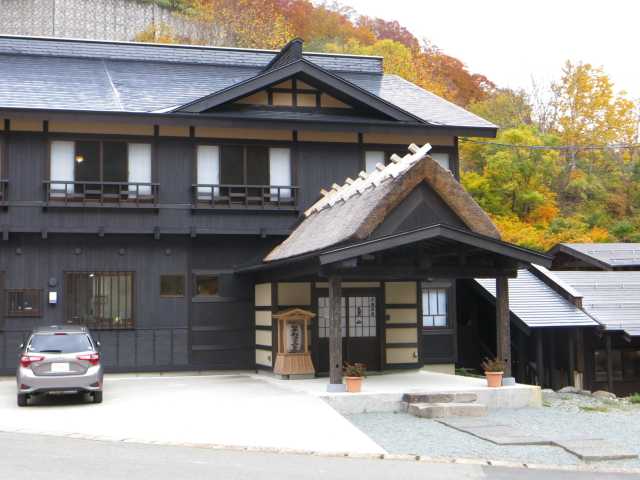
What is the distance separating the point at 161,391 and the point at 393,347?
20.5ft

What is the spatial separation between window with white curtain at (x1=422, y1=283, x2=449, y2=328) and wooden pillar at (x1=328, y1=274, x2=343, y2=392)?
666cm

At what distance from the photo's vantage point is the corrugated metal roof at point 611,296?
75.2 feet

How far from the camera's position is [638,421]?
52.0 feet

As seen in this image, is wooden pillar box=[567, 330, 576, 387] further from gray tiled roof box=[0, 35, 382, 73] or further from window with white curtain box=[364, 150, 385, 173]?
gray tiled roof box=[0, 35, 382, 73]

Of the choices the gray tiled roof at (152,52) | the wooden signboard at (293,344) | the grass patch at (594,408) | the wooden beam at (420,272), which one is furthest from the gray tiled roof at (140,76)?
the grass patch at (594,408)

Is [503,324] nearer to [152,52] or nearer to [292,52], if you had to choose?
[292,52]

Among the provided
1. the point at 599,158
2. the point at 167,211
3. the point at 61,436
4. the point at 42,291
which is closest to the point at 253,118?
the point at 167,211

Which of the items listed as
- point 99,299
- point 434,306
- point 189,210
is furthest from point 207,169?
point 434,306

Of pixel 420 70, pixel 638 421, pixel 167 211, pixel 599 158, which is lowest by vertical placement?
pixel 638 421

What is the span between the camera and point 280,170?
882 inches

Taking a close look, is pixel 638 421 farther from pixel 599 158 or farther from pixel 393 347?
pixel 599 158

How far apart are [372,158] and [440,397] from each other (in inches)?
339

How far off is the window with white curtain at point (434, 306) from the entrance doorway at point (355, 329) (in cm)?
231

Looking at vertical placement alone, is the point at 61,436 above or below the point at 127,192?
below
